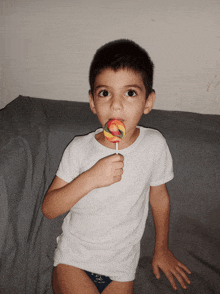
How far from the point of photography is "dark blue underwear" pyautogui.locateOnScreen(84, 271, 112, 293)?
1.05m

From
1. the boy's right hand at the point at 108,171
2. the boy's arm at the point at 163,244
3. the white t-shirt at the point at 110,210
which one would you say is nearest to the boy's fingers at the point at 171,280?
the boy's arm at the point at 163,244

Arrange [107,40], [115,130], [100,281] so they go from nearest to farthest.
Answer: [115,130]
[100,281]
[107,40]

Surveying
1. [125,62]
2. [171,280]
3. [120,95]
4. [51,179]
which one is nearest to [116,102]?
[120,95]

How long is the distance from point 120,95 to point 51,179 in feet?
2.21

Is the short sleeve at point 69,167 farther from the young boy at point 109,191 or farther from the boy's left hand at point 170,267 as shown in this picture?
the boy's left hand at point 170,267

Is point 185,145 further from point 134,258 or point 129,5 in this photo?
point 129,5

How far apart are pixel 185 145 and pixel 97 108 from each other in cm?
57

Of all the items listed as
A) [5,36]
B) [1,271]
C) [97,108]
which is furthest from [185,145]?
[5,36]

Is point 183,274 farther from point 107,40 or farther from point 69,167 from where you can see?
point 107,40

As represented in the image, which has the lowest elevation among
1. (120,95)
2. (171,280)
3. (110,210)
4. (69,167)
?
(171,280)

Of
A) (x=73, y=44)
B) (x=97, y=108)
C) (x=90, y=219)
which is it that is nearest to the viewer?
(x=97, y=108)

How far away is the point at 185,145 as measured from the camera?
1.23 m

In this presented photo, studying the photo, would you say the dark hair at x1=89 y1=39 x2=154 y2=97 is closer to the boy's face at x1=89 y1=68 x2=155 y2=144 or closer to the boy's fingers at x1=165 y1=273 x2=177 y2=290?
the boy's face at x1=89 y1=68 x2=155 y2=144

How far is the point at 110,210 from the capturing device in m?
1.07
